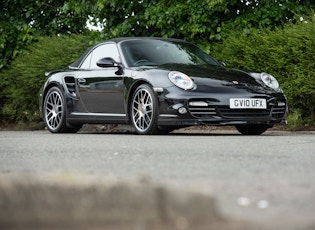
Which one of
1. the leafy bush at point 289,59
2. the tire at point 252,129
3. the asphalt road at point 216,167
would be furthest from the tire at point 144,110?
the leafy bush at point 289,59

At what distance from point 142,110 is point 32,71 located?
523 centimetres

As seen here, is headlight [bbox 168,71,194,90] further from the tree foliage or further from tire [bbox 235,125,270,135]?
the tree foliage

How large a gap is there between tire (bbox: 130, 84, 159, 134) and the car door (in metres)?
0.34

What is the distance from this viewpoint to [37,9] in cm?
1862

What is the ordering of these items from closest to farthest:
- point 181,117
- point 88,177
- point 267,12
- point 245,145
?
point 88,177
point 245,145
point 181,117
point 267,12

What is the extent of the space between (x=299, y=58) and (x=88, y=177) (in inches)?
367

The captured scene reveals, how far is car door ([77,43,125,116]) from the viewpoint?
11.2 m

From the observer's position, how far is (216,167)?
5270mm

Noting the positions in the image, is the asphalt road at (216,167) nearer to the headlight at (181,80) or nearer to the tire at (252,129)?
the headlight at (181,80)

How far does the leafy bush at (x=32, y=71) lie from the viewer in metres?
15.1

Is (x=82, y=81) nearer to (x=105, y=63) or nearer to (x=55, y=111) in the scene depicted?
(x=55, y=111)

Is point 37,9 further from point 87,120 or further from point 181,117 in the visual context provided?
point 181,117

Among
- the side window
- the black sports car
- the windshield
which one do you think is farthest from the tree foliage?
the side window

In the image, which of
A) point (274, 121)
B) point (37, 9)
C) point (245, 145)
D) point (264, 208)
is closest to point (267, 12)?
point (274, 121)
